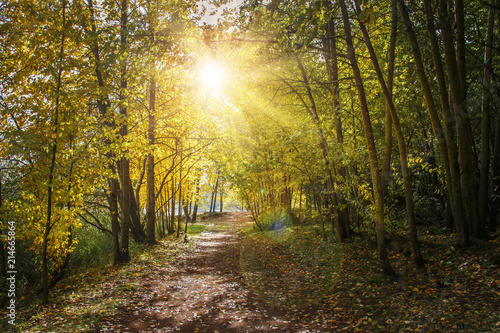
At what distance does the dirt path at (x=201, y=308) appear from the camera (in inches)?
211

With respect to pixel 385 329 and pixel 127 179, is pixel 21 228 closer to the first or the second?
pixel 127 179

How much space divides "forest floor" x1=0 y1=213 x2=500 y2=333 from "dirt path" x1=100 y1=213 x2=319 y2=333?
0.06 ft

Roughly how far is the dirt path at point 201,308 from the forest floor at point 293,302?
2 centimetres

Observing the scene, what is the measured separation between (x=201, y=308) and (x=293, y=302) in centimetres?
203

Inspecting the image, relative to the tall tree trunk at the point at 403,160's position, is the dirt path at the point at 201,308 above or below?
below

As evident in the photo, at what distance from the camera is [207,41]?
620 cm

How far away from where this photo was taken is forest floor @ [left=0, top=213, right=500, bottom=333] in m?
4.82

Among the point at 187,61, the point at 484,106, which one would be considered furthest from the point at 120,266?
the point at 484,106

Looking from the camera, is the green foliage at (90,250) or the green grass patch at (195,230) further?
the green grass patch at (195,230)

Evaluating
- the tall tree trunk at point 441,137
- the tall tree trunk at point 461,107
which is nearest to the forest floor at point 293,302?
the tall tree trunk at point 441,137

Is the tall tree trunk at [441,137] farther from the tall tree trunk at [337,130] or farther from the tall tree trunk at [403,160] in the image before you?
the tall tree trunk at [337,130]

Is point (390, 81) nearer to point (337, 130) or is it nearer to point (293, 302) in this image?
point (337, 130)

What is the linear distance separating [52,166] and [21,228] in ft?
5.75

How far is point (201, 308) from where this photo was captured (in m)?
6.37
